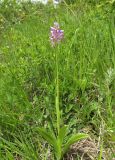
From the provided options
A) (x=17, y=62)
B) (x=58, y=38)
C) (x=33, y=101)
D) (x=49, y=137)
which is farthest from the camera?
(x=17, y=62)

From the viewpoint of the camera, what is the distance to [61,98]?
1.74 meters

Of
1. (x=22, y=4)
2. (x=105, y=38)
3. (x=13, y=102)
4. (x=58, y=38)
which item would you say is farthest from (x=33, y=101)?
(x=22, y=4)

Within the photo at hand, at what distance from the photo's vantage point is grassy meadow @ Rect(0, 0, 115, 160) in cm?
146

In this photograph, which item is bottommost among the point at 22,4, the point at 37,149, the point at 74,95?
the point at 37,149

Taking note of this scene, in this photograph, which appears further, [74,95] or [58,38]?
[74,95]

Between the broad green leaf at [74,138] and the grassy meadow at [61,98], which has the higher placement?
the grassy meadow at [61,98]

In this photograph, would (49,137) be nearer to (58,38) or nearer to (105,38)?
(58,38)

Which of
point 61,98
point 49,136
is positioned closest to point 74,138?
point 49,136

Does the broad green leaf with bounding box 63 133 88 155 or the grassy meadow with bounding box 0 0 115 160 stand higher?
the grassy meadow with bounding box 0 0 115 160

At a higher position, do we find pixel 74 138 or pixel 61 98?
pixel 61 98

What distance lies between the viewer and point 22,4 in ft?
17.7

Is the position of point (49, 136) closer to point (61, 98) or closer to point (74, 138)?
point (74, 138)

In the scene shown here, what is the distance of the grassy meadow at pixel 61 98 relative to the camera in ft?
4.80

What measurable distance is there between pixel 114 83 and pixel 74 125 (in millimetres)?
263
